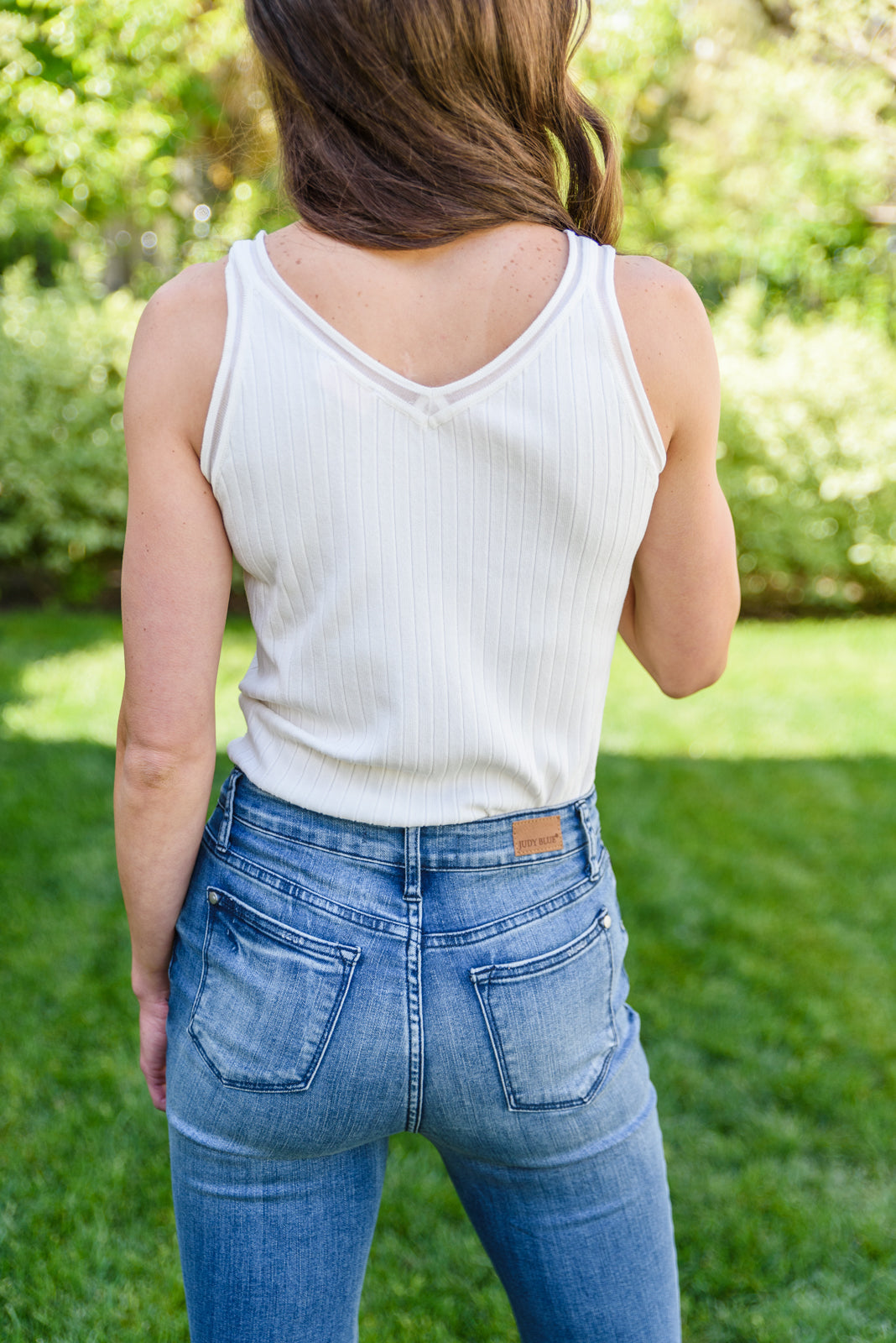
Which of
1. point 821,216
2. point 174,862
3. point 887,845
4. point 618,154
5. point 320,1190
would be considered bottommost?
point 887,845

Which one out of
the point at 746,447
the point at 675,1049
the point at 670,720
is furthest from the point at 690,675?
the point at 746,447

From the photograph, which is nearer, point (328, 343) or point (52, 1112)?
point (328, 343)

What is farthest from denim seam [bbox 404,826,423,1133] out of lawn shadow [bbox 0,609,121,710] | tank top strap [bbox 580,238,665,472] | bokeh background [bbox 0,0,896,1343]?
lawn shadow [bbox 0,609,121,710]

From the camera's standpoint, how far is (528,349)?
89 centimetres

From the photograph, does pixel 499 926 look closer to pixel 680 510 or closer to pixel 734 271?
pixel 680 510

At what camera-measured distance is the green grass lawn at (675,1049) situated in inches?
83.4

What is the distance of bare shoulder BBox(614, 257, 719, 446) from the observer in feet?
2.99

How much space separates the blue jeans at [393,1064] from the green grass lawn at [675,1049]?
1177 millimetres

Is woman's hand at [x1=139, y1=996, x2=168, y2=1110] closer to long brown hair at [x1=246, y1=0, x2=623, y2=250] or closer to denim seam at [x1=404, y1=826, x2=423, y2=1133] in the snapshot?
denim seam at [x1=404, y1=826, x2=423, y2=1133]

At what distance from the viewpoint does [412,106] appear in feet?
2.97

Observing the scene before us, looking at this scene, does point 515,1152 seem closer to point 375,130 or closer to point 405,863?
point 405,863

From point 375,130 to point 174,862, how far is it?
2.20 ft

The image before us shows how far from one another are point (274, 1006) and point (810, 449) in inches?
261

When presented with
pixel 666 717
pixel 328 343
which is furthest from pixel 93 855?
pixel 328 343
